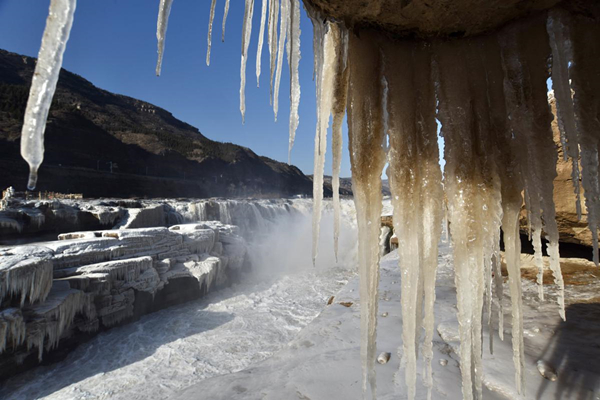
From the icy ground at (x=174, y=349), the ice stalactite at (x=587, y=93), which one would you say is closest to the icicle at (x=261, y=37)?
the ice stalactite at (x=587, y=93)

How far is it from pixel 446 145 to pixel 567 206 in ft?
9.43

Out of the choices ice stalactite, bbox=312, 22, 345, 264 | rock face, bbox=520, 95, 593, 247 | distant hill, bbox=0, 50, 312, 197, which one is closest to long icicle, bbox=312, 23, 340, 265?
ice stalactite, bbox=312, 22, 345, 264

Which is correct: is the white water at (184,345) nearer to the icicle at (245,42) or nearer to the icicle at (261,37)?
the icicle at (245,42)

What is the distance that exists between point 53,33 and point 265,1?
1.05 m

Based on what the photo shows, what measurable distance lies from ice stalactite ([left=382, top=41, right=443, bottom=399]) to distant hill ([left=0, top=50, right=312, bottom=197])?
36.1 meters

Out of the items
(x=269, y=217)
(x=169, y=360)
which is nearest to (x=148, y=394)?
(x=169, y=360)

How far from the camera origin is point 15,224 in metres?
10.0

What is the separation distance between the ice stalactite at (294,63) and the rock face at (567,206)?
2961mm

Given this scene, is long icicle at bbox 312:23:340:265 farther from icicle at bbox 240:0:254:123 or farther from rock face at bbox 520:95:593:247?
rock face at bbox 520:95:593:247

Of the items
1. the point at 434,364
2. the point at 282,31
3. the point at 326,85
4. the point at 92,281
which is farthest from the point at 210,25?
the point at 92,281

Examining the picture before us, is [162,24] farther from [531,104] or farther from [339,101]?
[531,104]

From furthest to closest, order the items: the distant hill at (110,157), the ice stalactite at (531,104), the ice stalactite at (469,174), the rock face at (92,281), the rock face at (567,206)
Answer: the distant hill at (110,157) < the rock face at (92,281) < the rock face at (567,206) < the ice stalactite at (469,174) < the ice stalactite at (531,104)

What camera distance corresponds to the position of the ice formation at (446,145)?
1430mm

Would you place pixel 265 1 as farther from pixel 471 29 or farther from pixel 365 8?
pixel 471 29
